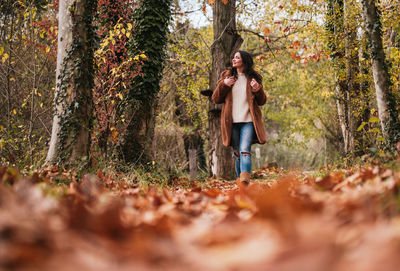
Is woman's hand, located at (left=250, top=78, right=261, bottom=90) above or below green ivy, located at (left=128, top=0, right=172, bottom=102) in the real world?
below

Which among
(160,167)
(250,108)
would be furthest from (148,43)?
(250,108)

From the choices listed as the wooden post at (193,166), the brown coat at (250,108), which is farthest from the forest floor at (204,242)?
the wooden post at (193,166)

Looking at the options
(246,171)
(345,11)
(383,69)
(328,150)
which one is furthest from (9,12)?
(328,150)

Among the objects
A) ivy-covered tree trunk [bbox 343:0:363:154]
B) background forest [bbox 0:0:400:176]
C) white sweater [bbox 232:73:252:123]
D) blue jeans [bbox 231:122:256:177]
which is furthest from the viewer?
ivy-covered tree trunk [bbox 343:0:363:154]

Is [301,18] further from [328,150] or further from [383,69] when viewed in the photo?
[328,150]

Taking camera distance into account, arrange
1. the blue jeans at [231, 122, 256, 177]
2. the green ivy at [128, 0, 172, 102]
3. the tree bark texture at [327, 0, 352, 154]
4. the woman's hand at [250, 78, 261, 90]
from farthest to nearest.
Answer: the tree bark texture at [327, 0, 352, 154] < the green ivy at [128, 0, 172, 102] < the woman's hand at [250, 78, 261, 90] < the blue jeans at [231, 122, 256, 177]

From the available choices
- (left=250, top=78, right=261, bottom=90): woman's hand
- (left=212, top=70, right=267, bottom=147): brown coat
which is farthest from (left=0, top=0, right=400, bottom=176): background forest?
(left=250, top=78, right=261, bottom=90): woman's hand

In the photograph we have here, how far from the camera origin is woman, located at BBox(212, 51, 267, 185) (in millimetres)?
4809

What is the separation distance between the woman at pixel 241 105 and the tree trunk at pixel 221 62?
2.44 metres

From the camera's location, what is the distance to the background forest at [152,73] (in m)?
5.32

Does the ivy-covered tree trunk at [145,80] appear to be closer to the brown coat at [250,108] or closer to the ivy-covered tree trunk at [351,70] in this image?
the brown coat at [250,108]

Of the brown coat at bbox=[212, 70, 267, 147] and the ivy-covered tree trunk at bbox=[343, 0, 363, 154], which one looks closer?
the brown coat at bbox=[212, 70, 267, 147]

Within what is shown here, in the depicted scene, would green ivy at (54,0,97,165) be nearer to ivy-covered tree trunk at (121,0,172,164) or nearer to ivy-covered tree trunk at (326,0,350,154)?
ivy-covered tree trunk at (121,0,172,164)

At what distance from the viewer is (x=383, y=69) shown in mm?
4711
